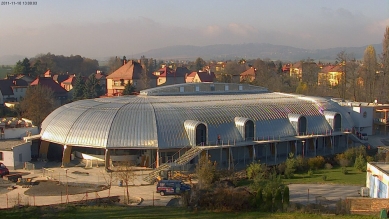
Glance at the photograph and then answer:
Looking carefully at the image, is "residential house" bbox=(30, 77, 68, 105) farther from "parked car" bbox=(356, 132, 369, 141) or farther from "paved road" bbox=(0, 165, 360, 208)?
"parked car" bbox=(356, 132, 369, 141)

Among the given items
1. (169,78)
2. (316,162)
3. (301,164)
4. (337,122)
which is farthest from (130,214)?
(169,78)

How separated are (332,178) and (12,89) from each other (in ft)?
212

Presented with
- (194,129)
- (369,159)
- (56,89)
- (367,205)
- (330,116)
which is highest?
(56,89)

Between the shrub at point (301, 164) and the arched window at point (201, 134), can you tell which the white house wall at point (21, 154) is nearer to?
the arched window at point (201, 134)

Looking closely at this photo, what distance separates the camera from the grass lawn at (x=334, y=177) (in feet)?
118

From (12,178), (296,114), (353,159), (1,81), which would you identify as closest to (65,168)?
(12,178)

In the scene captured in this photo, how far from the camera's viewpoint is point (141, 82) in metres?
85.8

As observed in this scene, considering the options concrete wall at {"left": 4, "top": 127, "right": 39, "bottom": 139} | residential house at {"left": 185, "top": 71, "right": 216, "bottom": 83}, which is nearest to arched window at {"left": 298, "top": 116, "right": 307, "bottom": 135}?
concrete wall at {"left": 4, "top": 127, "right": 39, "bottom": 139}

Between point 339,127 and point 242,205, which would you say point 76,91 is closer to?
point 339,127

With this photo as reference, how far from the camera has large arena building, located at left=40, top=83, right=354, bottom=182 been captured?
3934cm

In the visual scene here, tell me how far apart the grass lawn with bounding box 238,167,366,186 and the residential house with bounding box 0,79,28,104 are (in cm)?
5894

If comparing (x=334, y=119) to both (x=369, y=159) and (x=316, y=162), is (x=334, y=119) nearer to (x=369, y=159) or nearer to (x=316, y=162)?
(x=369, y=159)

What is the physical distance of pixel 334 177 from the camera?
37.8 meters

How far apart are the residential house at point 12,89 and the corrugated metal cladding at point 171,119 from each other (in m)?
40.4
